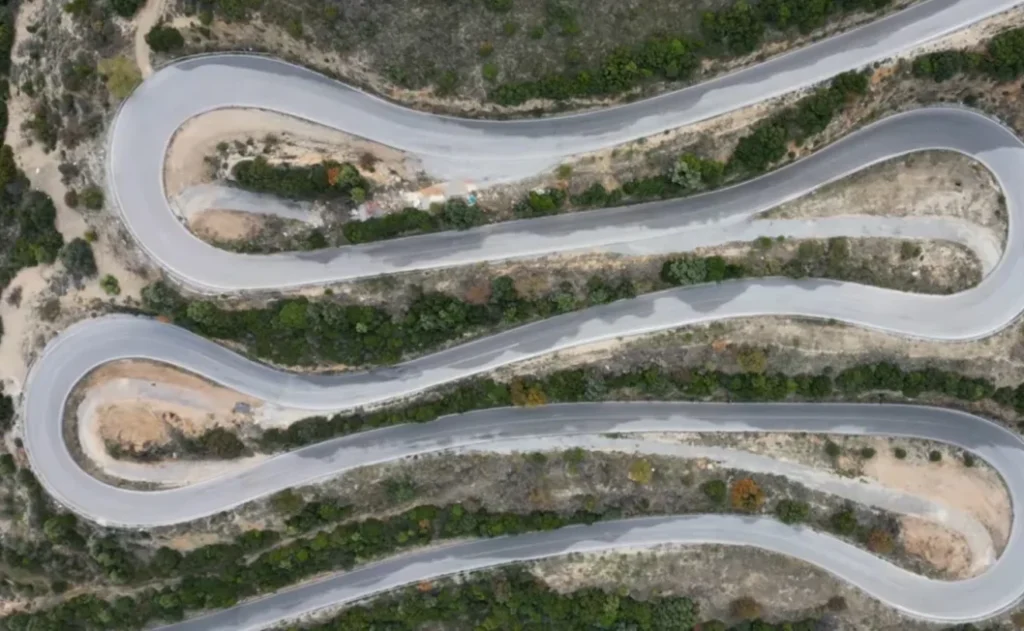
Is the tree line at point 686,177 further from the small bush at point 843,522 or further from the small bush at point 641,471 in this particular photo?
the small bush at point 843,522

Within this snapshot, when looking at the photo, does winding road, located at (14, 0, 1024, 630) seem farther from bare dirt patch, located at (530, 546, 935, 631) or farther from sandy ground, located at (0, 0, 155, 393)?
sandy ground, located at (0, 0, 155, 393)

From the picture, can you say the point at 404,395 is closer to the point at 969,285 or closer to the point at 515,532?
the point at 515,532

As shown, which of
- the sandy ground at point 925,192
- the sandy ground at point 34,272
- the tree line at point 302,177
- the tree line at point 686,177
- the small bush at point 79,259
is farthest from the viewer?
the sandy ground at point 925,192

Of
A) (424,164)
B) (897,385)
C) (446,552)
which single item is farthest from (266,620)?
(897,385)

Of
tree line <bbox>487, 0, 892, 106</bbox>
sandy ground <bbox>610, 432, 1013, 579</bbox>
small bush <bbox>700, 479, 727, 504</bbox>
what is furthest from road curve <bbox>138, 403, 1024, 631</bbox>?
tree line <bbox>487, 0, 892, 106</bbox>

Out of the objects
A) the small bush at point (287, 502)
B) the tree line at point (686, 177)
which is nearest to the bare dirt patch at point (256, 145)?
the tree line at point (686, 177)

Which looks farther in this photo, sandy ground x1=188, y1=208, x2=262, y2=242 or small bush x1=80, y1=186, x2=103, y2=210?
sandy ground x1=188, y1=208, x2=262, y2=242
